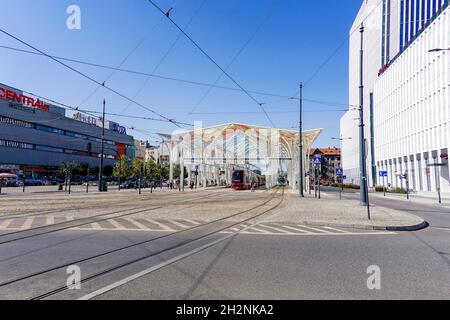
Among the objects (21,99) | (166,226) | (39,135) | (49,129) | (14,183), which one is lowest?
(166,226)

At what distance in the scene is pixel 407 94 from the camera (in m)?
55.7

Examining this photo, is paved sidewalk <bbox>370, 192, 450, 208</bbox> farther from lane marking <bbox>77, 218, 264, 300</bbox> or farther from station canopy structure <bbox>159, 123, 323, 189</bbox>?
lane marking <bbox>77, 218, 264, 300</bbox>

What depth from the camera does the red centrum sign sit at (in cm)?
6450

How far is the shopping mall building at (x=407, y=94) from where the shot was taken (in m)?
44.3

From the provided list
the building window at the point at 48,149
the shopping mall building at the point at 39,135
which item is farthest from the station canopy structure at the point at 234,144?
the building window at the point at 48,149

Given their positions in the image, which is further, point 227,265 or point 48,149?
point 48,149

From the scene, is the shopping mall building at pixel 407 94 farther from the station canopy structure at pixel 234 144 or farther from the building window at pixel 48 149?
the building window at pixel 48 149

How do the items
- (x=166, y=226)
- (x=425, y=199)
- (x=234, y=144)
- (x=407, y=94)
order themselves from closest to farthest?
(x=166, y=226) → (x=425, y=199) → (x=407, y=94) → (x=234, y=144)

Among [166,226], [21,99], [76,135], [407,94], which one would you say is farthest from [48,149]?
[166,226]

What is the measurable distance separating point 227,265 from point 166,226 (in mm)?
5600

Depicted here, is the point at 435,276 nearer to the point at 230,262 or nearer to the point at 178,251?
the point at 230,262

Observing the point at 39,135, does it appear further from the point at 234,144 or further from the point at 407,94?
the point at 407,94

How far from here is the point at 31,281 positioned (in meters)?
5.11
